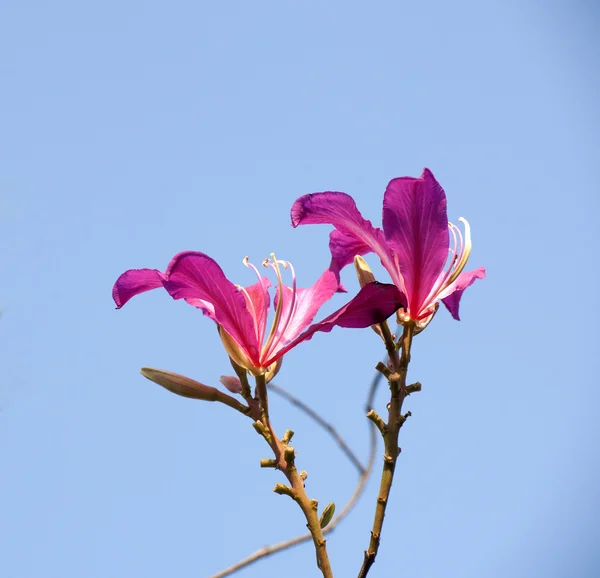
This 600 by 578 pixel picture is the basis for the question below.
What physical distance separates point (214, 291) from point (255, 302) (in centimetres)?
24

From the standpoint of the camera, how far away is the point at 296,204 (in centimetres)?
188

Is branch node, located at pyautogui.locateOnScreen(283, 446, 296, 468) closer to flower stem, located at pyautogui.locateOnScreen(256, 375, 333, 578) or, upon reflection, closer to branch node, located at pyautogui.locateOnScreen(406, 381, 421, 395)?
flower stem, located at pyautogui.locateOnScreen(256, 375, 333, 578)

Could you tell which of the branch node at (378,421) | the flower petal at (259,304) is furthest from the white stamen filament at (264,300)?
the branch node at (378,421)

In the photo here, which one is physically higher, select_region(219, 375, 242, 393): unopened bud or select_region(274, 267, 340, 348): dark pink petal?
select_region(274, 267, 340, 348): dark pink petal

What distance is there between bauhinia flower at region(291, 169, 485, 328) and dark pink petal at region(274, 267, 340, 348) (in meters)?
0.08

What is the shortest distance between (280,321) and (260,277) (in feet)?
0.49

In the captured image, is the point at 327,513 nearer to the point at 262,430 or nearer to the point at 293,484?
the point at 293,484

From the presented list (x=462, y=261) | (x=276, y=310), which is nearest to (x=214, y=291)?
(x=276, y=310)

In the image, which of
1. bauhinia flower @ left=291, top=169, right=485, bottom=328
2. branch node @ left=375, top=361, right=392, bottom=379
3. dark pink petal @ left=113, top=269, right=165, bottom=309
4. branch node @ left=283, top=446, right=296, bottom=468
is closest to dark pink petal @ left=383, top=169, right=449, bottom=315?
bauhinia flower @ left=291, top=169, right=485, bottom=328

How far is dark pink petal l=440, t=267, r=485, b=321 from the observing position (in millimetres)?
2080

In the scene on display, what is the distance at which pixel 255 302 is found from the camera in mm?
2148

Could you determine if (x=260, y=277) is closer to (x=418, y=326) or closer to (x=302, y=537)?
(x=418, y=326)

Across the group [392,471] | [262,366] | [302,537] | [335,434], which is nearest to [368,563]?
[392,471]

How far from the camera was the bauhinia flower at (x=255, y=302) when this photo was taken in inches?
74.5
